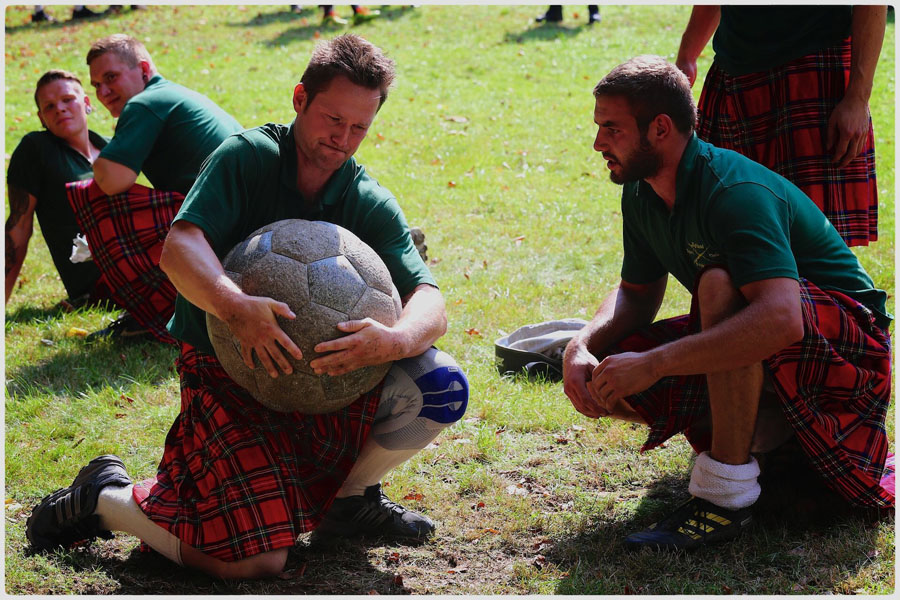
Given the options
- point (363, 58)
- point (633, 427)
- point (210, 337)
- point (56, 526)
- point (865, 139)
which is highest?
point (363, 58)

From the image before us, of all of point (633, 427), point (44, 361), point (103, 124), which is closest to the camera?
point (633, 427)

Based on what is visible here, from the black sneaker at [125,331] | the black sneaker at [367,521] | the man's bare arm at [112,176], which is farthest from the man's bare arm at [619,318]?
the black sneaker at [125,331]

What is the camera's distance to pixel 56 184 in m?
6.66

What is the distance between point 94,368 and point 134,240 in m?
0.82

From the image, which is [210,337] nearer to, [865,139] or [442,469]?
[442,469]

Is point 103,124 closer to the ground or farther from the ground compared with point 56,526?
farther from the ground

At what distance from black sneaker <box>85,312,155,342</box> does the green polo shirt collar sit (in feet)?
9.30

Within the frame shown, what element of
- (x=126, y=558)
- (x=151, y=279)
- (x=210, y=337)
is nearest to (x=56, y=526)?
(x=126, y=558)

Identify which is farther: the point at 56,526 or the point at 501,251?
the point at 501,251

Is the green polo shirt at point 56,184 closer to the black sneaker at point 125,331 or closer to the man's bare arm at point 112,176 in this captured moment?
the black sneaker at point 125,331

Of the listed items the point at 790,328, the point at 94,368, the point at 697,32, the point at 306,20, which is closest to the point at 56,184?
the point at 94,368

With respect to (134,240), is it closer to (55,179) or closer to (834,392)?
(55,179)

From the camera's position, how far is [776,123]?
14.1 feet

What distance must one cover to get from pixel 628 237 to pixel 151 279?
3.22m
